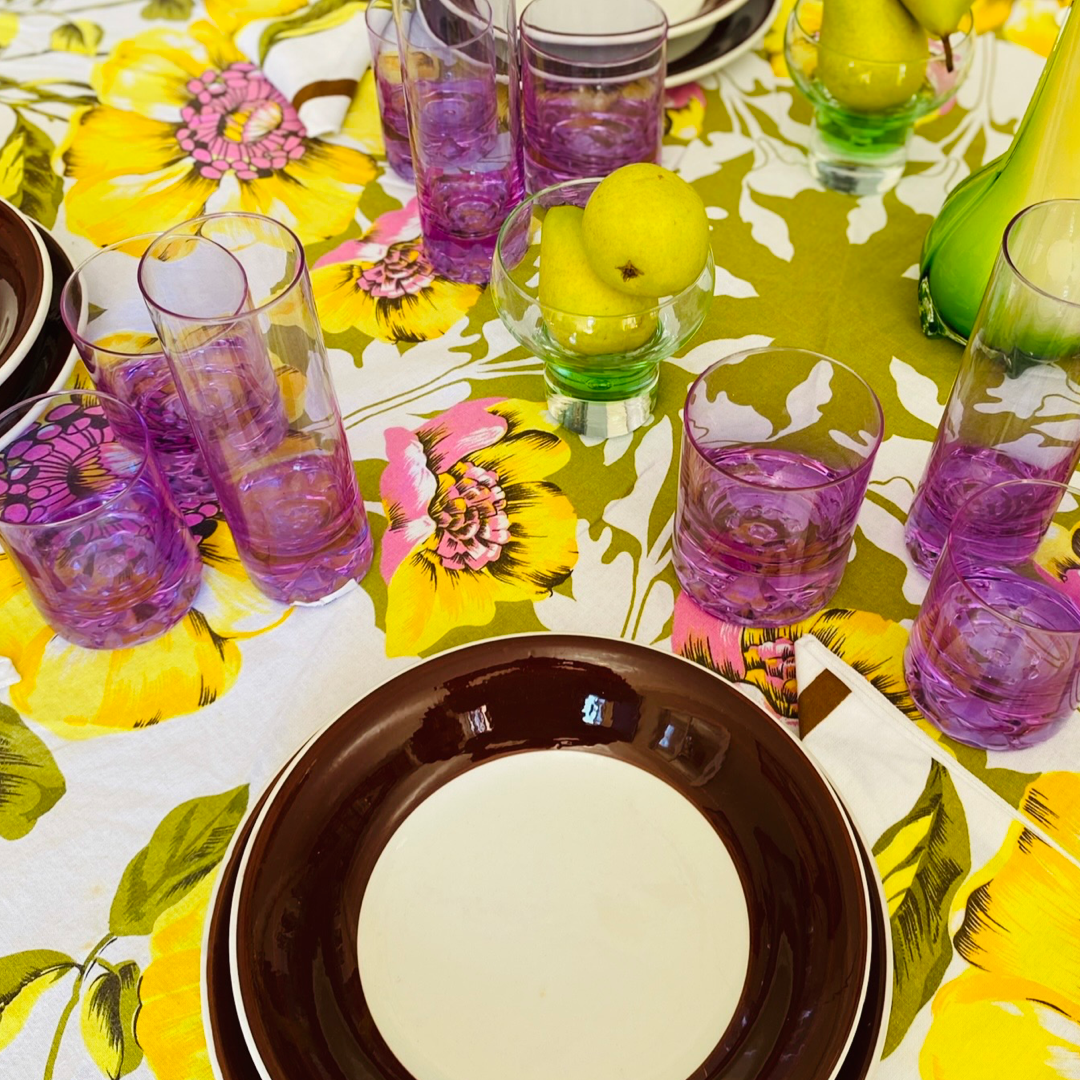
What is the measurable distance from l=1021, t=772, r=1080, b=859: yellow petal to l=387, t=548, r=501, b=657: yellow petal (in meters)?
0.33

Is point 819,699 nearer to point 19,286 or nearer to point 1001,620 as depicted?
point 1001,620

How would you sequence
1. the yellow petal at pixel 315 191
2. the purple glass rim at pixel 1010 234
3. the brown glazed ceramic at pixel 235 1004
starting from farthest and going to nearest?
the yellow petal at pixel 315 191 → the purple glass rim at pixel 1010 234 → the brown glazed ceramic at pixel 235 1004

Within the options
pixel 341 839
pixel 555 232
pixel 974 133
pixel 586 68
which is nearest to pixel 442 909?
pixel 341 839

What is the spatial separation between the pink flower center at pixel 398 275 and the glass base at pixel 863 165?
351mm

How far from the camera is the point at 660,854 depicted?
0.56 m

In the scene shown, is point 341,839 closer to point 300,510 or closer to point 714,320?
point 300,510

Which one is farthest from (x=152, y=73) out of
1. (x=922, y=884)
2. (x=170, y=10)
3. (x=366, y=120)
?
(x=922, y=884)

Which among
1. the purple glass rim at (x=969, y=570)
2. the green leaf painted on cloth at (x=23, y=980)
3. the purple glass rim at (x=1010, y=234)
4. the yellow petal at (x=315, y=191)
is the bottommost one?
the green leaf painted on cloth at (x=23, y=980)

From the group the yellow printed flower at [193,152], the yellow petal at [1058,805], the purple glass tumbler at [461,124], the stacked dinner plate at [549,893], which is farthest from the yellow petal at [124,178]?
the yellow petal at [1058,805]

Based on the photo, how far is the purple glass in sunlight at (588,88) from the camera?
846 millimetres

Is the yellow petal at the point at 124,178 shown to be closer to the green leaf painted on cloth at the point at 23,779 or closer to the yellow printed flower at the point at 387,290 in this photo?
the yellow printed flower at the point at 387,290

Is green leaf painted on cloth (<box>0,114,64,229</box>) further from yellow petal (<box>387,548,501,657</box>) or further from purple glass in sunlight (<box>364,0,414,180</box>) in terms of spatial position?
yellow petal (<box>387,548,501,657</box>)

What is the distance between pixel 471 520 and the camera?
0.73 meters

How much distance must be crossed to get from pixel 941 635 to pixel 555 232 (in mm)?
339
